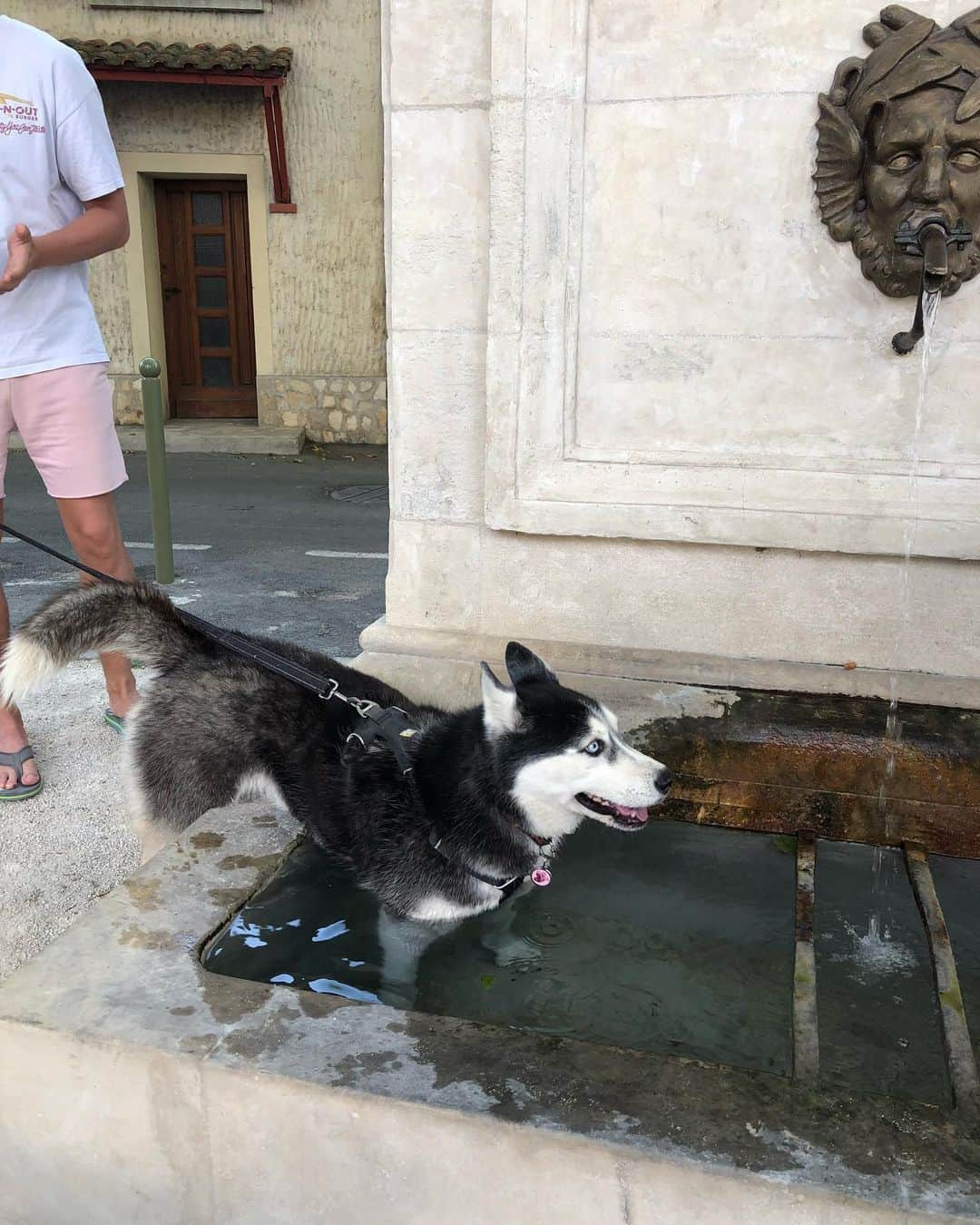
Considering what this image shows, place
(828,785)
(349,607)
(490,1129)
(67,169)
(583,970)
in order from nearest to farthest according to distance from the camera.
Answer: (490,1129)
(583,970)
(828,785)
(67,169)
(349,607)

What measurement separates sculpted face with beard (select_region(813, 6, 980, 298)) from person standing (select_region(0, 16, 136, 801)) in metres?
2.14

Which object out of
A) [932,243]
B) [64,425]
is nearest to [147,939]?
[64,425]

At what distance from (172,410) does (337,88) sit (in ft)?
15.8

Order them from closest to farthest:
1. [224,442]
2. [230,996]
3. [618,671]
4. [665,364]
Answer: [230,996] → [665,364] → [618,671] → [224,442]

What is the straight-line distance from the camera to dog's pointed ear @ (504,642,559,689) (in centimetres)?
254

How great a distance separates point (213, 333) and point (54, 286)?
1165 centimetres

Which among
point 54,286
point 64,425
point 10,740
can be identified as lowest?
point 10,740

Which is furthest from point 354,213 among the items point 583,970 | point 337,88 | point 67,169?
point 583,970

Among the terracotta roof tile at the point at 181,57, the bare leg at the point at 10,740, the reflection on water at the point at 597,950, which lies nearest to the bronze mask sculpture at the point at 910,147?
the reflection on water at the point at 597,950

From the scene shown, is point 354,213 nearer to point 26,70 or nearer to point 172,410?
point 172,410

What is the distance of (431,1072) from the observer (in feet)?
5.55

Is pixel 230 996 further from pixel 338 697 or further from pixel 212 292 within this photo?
pixel 212 292

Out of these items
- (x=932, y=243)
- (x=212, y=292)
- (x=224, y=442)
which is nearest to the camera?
(x=932, y=243)

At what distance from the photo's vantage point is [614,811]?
2.30 m
